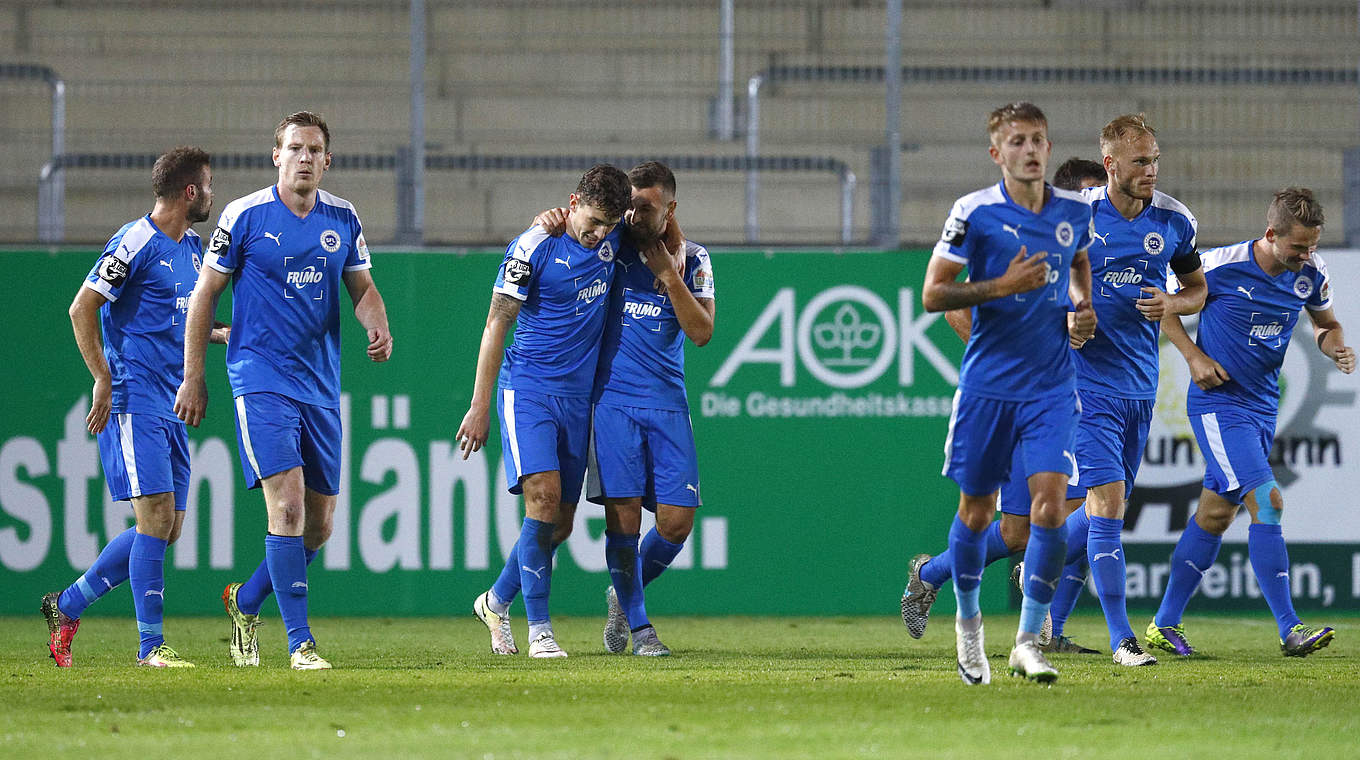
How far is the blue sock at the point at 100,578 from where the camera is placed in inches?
298

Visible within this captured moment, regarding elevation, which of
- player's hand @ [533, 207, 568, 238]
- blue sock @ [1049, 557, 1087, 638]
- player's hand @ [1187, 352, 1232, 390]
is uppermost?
player's hand @ [533, 207, 568, 238]

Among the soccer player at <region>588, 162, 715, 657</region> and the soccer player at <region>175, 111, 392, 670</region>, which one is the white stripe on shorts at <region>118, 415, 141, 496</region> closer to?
the soccer player at <region>175, 111, 392, 670</region>

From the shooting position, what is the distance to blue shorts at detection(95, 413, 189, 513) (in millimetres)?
7340

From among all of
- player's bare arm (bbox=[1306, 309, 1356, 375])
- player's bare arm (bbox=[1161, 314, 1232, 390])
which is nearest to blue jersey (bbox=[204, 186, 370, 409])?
player's bare arm (bbox=[1161, 314, 1232, 390])

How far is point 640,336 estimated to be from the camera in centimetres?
787

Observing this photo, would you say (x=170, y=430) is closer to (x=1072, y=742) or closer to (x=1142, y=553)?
(x=1072, y=742)

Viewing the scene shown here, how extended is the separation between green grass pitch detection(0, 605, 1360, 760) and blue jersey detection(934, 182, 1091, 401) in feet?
3.54

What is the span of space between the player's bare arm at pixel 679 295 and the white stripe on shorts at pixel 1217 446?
2.42 m

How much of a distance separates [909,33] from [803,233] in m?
2.52

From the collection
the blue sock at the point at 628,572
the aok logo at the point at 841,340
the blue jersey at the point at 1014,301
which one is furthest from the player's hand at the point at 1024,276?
the aok logo at the point at 841,340

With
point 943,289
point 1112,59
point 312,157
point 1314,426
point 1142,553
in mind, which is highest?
point 1112,59

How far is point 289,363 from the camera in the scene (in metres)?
6.87

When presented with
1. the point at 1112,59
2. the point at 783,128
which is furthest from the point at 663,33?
the point at 1112,59

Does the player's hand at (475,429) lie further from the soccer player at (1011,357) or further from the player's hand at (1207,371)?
the player's hand at (1207,371)
